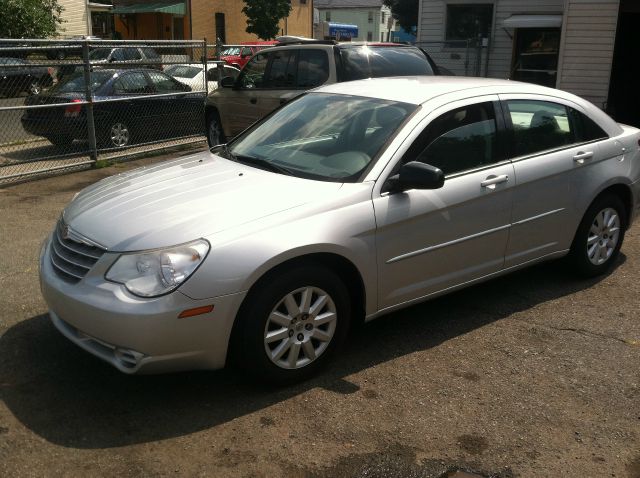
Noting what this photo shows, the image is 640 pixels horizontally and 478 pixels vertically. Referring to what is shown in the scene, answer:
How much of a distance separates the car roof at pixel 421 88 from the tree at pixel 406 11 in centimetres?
3680

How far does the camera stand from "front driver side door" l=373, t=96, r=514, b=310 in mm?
3977

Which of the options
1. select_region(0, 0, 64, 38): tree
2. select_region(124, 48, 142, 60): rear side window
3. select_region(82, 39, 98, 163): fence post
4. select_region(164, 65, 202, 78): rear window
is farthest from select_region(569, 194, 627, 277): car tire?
select_region(0, 0, 64, 38): tree

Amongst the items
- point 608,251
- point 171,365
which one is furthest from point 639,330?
point 171,365

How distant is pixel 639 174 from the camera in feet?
17.9

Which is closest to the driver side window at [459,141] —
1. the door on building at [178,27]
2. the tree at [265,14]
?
the tree at [265,14]

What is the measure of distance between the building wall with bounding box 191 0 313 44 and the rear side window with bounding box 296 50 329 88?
3269cm

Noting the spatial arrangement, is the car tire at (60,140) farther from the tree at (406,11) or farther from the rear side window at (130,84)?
the tree at (406,11)

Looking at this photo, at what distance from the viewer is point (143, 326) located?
3234 millimetres

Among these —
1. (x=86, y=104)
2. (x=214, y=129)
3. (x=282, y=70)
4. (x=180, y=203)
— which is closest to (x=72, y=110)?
(x=86, y=104)

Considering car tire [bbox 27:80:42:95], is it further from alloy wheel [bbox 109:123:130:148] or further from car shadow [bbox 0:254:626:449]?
car shadow [bbox 0:254:626:449]

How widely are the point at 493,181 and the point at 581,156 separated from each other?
987mm

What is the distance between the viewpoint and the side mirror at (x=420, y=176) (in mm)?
3834

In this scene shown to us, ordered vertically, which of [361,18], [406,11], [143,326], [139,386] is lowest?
[139,386]

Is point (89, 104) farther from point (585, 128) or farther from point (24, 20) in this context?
point (24, 20)
